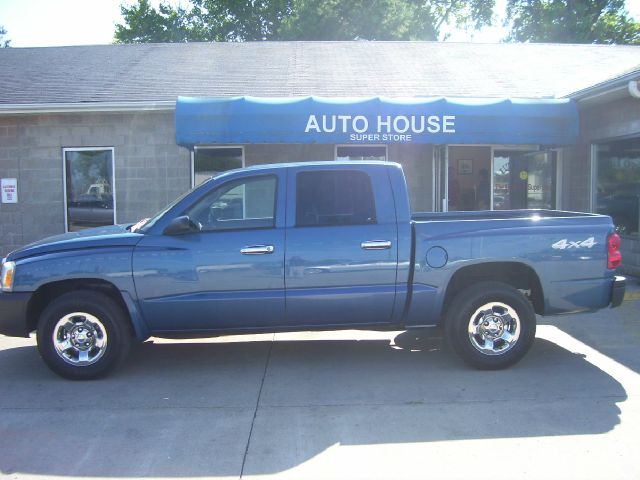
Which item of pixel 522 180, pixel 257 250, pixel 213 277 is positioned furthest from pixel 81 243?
pixel 522 180

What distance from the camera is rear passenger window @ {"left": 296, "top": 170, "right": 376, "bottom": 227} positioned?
19.6 feet

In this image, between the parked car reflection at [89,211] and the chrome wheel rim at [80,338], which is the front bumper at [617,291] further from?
the parked car reflection at [89,211]

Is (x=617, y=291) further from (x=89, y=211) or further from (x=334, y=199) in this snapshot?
(x=89, y=211)

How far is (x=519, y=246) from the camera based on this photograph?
234 inches

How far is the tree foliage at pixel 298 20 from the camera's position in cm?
3206

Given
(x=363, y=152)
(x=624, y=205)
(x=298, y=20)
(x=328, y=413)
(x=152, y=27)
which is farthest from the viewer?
(x=152, y=27)

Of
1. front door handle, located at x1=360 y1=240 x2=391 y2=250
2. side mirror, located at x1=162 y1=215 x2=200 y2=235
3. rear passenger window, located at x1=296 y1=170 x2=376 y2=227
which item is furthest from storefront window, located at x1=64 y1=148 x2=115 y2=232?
front door handle, located at x1=360 y1=240 x2=391 y2=250

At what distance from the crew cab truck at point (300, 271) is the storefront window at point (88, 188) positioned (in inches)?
278

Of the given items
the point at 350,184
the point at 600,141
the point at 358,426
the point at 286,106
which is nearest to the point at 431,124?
the point at 286,106

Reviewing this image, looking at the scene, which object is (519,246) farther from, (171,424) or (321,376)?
(171,424)

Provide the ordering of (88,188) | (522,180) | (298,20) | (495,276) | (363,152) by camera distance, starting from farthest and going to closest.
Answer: (298,20) < (522,180) < (363,152) < (88,188) < (495,276)

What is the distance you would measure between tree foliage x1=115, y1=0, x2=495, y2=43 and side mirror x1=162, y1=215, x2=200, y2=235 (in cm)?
2781

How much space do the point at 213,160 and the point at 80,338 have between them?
7.58 metres

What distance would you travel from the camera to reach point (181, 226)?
18.8 ft
